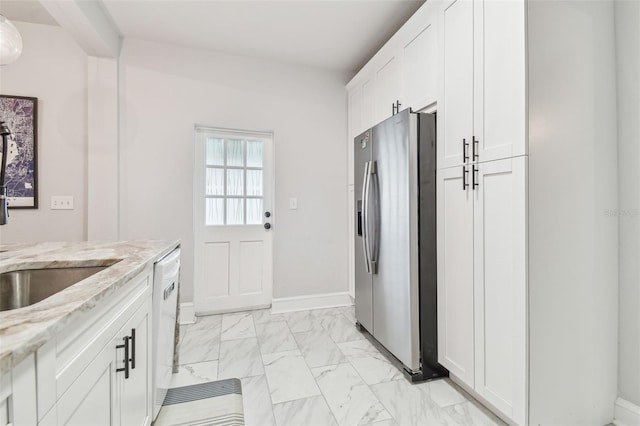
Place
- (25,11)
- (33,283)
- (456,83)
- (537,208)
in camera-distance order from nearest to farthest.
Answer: (33,283) → (537,208) → (456,83) → (25,11)

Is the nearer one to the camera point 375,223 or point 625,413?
point 625,413

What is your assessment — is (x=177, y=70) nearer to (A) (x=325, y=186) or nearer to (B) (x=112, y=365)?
(A) (x=325, y=186)

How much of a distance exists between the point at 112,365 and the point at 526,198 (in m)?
1.76

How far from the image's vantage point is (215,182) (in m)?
3.16

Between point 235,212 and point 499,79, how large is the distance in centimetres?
259

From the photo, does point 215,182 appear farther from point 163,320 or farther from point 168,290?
point 163,320

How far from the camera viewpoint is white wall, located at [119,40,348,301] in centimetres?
289

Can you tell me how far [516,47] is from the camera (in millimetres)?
1389

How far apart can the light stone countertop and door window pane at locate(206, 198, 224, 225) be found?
1.29 metres

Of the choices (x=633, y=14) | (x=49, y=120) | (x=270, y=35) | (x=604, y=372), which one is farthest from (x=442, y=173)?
(x=49, y=120)

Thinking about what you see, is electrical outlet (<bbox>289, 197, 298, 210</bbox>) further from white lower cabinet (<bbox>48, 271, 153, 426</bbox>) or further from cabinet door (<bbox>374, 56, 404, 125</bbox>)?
white lower cabinet (<bbox>48, 271, 153, 426</bbox>)

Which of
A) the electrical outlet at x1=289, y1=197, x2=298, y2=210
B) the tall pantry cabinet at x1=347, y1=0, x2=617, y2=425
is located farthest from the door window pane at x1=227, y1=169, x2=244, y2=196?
the tall pantry cabinet at x1=347, y1=0, x2=617, y2=425

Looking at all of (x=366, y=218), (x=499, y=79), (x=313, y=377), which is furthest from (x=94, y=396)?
(x=499, y=79)

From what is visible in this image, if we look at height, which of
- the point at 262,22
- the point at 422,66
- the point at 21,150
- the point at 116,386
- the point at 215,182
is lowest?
the point at 116,386
